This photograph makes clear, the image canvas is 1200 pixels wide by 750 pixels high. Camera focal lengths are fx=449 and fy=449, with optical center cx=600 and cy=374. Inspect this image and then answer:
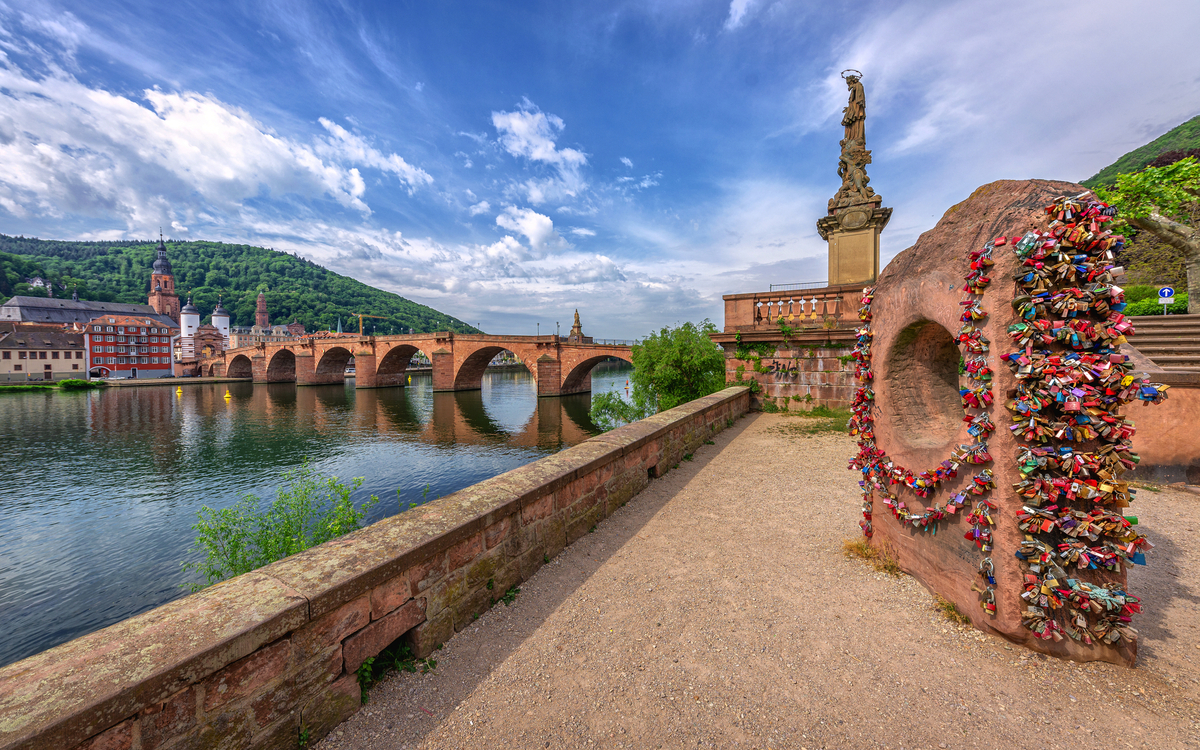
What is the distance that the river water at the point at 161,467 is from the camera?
7.54 meters

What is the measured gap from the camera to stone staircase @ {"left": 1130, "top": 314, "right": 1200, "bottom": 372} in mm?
6805

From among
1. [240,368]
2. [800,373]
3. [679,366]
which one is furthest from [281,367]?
[800,373]

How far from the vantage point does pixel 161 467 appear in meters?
15.4

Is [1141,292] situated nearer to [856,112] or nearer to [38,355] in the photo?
[856,112]

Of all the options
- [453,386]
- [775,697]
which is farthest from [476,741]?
[453,386]

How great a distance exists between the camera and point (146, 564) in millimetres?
8281

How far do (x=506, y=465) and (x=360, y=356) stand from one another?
36863mm

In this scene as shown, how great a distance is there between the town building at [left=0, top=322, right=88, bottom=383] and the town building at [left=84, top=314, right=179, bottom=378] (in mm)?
1334

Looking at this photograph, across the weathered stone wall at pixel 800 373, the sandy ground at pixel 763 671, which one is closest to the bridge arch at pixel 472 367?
the weathered stone wall at pixel 800 373

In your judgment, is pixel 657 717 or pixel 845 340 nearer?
pixel 657 717

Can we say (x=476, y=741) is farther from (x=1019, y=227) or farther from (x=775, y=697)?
(x=1019, y=227)

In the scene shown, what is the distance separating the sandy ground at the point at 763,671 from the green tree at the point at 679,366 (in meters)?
9.94

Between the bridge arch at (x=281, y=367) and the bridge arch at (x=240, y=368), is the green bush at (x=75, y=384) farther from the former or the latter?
the bridge arch at (x=281, y=367)

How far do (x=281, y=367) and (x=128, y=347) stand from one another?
78.3 ft
